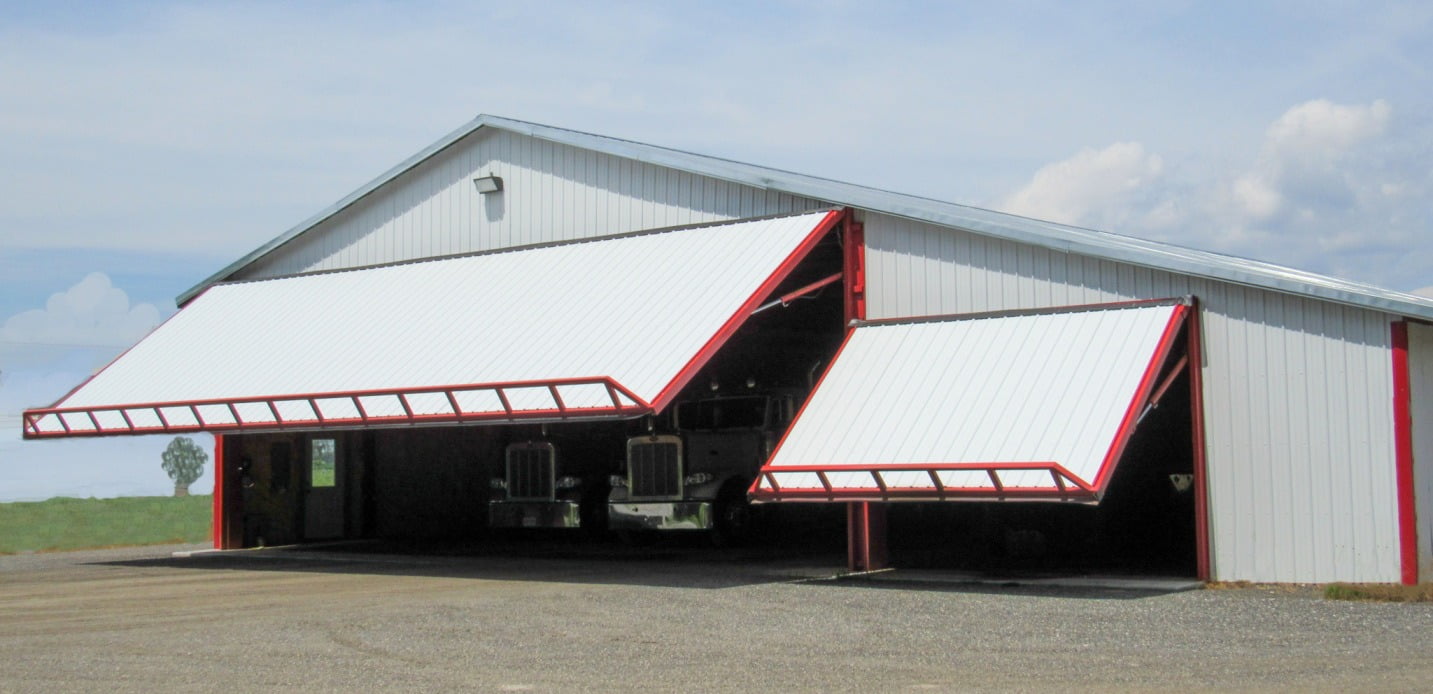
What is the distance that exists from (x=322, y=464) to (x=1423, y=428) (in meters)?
17.8

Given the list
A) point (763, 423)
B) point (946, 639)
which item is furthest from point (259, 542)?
point (946, 639)

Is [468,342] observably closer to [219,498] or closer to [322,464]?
[219,498]

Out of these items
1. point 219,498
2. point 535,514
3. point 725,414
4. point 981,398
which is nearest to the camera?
point 981,398

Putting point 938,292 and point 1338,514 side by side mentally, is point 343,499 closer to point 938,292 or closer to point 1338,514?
point 938,292

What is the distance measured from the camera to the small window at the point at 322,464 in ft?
85.1

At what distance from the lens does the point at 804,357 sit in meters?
24.5

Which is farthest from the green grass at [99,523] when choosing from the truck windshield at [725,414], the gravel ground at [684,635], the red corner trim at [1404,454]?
the red corner trim at [1404,454]

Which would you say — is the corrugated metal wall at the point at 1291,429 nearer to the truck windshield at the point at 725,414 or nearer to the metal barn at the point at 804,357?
the metal barn at the point at 804,357

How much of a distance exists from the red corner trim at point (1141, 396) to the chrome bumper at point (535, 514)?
31.1 feet

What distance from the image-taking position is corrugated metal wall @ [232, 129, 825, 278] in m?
20.4

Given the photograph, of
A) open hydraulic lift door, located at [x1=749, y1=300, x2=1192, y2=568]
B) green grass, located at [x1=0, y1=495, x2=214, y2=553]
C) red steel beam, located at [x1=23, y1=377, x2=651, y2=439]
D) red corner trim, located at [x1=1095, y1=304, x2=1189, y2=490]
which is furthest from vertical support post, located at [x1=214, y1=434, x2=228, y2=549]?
red corner trim, located at [x1=1095, y1=304, x2=1189, y2=490]

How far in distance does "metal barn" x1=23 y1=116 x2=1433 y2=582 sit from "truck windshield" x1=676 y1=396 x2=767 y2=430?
405 mm

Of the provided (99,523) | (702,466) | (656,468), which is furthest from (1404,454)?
(99,523)

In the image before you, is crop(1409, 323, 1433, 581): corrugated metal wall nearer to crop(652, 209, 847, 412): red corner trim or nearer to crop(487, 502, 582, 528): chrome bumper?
crop(652, 209, 847, 412): red corner trim
